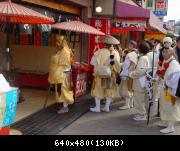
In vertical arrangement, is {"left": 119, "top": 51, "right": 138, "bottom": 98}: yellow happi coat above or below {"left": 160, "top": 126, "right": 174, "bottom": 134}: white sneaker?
above

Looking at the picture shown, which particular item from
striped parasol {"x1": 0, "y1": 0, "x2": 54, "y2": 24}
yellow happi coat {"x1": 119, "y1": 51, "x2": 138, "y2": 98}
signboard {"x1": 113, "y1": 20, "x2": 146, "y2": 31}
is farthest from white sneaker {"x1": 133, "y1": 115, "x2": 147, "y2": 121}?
signboard {"x1": 113, "y1": 20, "x2": 146, "y2": 31}

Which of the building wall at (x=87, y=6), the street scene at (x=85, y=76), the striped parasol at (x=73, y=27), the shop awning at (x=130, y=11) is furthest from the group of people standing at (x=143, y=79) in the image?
the shop awning at (x=130, y=11)

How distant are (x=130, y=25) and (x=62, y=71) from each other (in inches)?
204

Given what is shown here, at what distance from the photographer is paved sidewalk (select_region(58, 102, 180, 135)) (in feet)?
23.3

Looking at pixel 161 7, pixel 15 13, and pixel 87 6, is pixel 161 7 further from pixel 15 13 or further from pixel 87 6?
pixel 15 13

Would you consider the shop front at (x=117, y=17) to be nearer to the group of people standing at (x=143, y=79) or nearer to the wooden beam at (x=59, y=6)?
the wooden beam at (x=59, y=6)

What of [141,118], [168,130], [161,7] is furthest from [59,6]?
[161,7]

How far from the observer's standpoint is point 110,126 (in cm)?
762

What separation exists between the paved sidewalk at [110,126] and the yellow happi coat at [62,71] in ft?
2.26

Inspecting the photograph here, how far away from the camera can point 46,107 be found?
9008mm

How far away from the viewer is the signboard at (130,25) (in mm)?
12578

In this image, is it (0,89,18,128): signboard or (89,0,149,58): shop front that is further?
(89,0,149,58): shop front

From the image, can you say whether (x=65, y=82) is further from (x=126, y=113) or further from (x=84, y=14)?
(x=84, y=14)

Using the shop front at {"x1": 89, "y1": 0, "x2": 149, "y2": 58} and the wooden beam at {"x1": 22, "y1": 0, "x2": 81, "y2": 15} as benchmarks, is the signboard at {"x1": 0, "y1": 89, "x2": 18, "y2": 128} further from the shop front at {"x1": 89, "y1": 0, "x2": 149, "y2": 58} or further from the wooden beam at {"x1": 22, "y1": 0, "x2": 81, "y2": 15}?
the shop front at {"x1": 89, "y1": 0, "x2": 149, "y2": 58}
